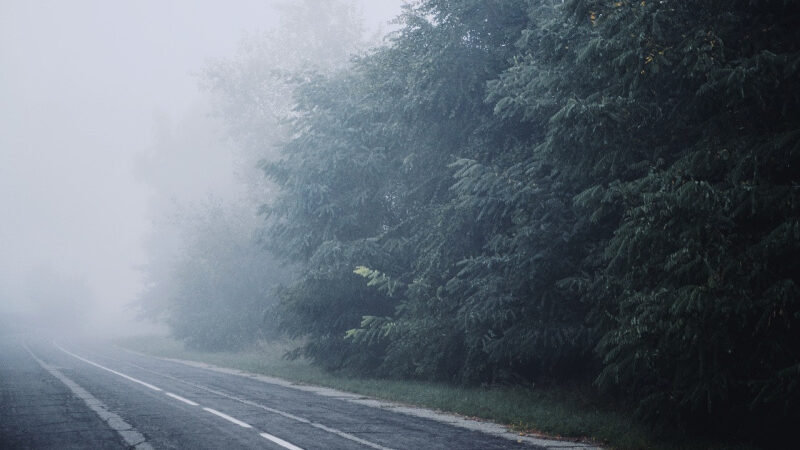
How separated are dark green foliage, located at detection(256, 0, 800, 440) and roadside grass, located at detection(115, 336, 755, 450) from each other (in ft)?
1.60

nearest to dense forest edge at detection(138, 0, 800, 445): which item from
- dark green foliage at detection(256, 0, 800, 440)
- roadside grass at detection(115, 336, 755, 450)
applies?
dark green foliage at detection(256, 0, 800, 440)

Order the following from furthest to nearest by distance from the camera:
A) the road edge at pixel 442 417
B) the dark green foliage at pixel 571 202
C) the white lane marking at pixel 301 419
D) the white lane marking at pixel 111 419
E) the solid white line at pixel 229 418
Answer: the solid white line at pixel 229 418
the white lane marking at pixel 111 419
the road edge at pixel 442 417
the white lane marking at pixel 301 419
the dark green foliage at pixel 571 202

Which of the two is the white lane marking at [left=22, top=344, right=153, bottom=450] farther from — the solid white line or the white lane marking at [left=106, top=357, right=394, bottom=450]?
the white lane marking at [left=106, top=357, right=394, bottom=450]

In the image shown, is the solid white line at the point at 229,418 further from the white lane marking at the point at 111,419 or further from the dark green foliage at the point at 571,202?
the dark green foliage at the point at 571,202

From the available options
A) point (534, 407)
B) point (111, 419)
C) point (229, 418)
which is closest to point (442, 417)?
point (534, 407)

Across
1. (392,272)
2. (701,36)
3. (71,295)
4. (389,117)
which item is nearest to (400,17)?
(389,117)

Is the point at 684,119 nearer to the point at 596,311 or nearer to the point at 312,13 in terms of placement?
the point at 596,311

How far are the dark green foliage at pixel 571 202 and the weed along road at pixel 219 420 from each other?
8.41 ft

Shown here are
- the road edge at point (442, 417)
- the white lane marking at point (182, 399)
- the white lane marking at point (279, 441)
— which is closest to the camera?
the white lane marking at point (279, 441)

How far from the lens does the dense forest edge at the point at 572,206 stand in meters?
7.43

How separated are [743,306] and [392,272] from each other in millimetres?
12013

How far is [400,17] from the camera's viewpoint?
1792cm

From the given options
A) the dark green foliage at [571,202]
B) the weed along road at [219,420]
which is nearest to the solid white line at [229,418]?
the weed along road at [219,420]

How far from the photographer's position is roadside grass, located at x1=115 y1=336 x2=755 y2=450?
8641mm
